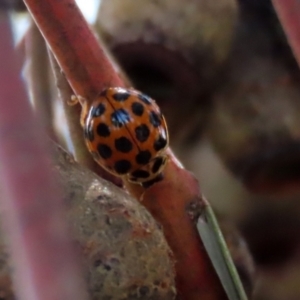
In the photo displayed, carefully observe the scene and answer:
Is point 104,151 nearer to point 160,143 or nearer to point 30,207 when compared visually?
point 160,143

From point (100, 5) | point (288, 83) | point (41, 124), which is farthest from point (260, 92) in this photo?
point (41, 124)

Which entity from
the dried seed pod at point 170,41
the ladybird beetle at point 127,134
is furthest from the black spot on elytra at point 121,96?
the dried seed pod at point 170,41

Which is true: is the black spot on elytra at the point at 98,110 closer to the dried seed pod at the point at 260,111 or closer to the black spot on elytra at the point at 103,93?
the black spot on elytra at the point at 103,93

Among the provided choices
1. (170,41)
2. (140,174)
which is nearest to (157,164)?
(140,174)

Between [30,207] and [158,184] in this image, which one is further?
[158,184]

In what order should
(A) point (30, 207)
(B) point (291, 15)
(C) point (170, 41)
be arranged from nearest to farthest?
(A) point (30, 207), (B) point (291, 15), (C) point (170, 41)

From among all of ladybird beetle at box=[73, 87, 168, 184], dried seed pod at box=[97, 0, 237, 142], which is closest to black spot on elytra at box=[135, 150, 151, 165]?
ladybird beetle at box=[73, 87, 168, 184]

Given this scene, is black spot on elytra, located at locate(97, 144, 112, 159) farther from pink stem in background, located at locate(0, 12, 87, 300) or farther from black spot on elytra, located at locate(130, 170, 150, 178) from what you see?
pink stem in background, located at locate(0, 12, 87, 300)
